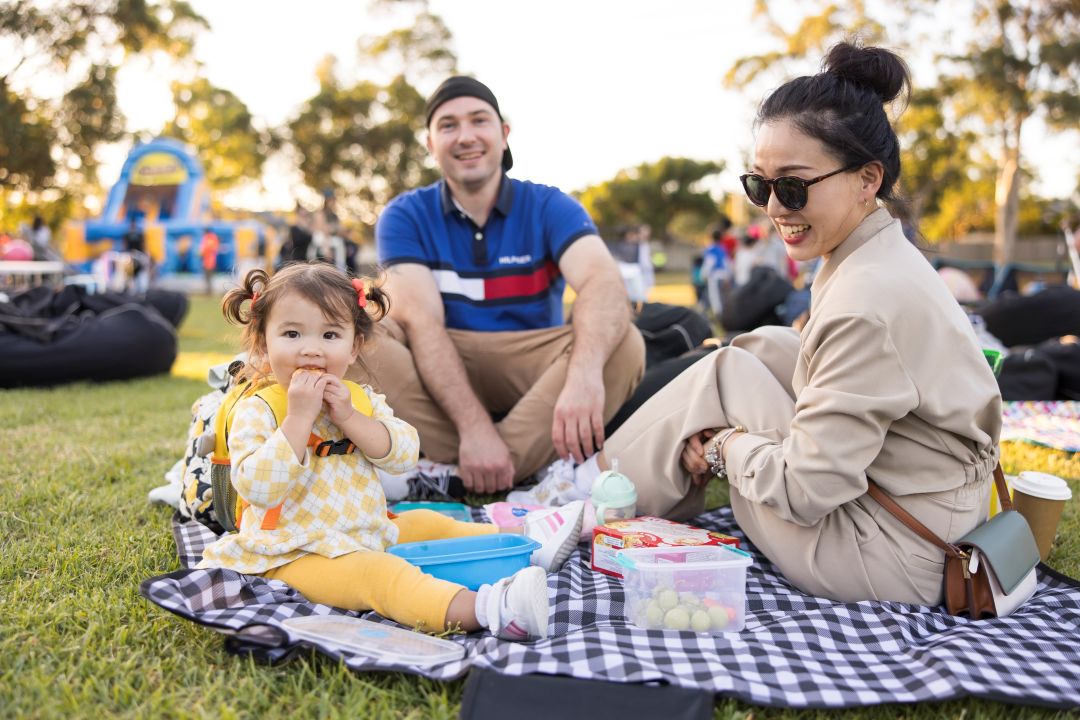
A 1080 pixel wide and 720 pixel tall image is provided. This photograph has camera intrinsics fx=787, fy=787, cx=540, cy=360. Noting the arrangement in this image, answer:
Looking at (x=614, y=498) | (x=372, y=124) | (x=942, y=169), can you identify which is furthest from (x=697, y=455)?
(x=942, y=169)

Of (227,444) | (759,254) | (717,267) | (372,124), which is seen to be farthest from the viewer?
(372,124)

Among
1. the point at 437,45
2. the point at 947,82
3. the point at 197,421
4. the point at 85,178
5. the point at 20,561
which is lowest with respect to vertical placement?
the point at 20,561

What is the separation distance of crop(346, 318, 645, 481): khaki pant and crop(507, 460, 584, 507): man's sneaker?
0.66 feet

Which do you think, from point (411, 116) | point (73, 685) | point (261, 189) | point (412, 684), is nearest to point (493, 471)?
point (412, 684)

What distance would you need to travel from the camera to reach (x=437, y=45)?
109ft

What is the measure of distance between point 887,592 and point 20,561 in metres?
2.63

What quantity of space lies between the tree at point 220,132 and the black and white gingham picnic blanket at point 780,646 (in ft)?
112

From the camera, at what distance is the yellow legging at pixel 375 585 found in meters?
2.09

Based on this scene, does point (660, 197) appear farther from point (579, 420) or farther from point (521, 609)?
point (521, 609)

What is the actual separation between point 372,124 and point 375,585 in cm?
3261

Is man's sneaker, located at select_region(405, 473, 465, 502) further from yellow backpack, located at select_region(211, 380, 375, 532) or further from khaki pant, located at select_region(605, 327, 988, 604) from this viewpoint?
yellow backpack, located at select_region(211, 380, 375, 532)

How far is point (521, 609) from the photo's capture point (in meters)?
2.00

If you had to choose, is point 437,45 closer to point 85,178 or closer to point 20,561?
point 85,178

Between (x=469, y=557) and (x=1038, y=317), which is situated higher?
(x=1038, y=317)
